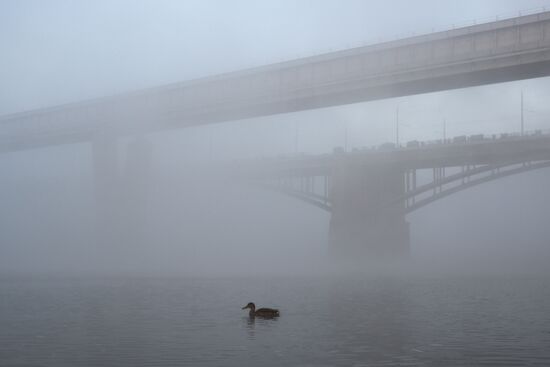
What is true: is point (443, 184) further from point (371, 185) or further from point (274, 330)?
point (274, 330)

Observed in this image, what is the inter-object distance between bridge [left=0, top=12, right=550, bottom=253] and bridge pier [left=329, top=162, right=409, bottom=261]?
12 centimetres

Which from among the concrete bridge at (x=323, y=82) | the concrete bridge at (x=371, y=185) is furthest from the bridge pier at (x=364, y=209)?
the concrete bridge at (x=323, y=82)

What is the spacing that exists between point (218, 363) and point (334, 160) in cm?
7143

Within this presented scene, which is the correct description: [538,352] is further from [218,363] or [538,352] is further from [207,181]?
[207,181]

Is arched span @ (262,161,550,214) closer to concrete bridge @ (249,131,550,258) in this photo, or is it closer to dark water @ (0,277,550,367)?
concrete bridge @ (249,131,550,258)

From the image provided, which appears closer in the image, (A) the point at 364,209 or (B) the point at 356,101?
(B) the point at 356,101

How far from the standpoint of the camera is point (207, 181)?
300ft

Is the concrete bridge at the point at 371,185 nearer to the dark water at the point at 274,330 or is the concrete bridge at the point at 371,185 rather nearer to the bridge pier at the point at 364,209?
the bridge pier at the point at 364,209

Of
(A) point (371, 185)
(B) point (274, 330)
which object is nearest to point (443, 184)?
(A) point (371, 185)

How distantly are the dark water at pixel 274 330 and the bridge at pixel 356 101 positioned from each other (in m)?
20.4

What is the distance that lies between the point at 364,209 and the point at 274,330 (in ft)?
211

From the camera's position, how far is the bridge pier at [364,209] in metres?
82.3

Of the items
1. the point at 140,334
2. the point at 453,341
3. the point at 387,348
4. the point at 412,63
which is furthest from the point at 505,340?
the point at 412,63

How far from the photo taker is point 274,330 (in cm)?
1916
